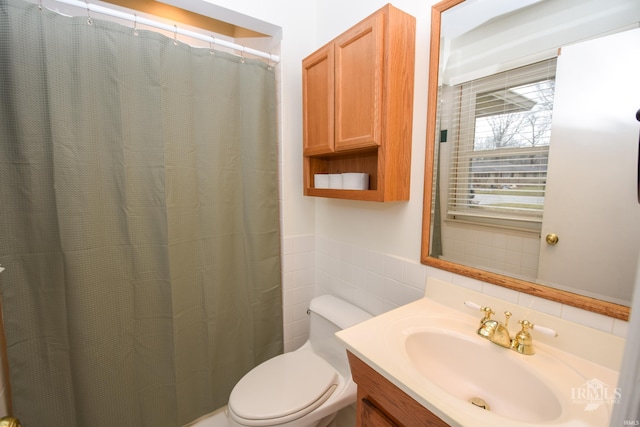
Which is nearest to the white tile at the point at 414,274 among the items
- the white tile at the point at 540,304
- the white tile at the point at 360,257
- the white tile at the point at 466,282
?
the white tile at the point at 466,282

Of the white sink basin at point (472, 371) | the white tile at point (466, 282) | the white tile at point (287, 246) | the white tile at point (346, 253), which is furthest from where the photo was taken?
the white tile at point (287, 246)

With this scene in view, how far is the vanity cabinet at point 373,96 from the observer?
41.1 inches

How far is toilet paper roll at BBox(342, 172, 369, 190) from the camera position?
124cm

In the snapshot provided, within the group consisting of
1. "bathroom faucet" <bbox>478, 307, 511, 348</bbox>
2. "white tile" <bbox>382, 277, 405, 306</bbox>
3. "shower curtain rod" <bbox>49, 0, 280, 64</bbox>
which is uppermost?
"shower curtain rod" <bbox>49, 0, 280, 64</bbox>

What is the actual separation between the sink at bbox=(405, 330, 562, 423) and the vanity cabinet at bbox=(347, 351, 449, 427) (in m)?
0.09

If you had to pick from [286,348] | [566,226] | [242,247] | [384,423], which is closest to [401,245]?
[566,226]

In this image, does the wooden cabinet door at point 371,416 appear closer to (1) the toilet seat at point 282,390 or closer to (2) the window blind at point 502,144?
(1) the toilet seat at point 282,390

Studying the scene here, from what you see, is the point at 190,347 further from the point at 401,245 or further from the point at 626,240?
the point at 626,240

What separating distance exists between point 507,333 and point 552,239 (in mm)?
309

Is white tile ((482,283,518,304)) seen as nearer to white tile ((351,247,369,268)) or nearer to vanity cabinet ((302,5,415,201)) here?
vanity cabinet ((302,5,415,201))

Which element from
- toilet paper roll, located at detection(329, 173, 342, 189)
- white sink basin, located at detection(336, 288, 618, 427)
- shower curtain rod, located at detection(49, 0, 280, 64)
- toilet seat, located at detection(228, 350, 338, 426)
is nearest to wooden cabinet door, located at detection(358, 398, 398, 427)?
white sink basin, located at detection(336, 288, 618, 427)

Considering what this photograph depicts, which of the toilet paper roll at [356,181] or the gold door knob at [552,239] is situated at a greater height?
the toilet paper roll at [356,181]

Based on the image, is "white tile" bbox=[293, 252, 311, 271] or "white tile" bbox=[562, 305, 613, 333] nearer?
"white tile" bbox=[562, 305, 613, 333]

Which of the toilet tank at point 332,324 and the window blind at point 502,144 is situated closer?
the window blind at point 502,144
